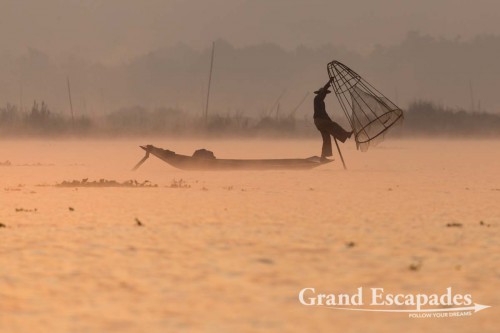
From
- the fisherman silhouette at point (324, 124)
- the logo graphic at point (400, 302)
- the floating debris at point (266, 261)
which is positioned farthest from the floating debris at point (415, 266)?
the fisherman silhouette at point (324, 124)

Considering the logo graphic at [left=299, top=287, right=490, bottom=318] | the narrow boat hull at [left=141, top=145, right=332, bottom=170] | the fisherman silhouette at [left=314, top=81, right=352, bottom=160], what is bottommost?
the logo graphic at [left=299, top=287, right=490, bottom=318]

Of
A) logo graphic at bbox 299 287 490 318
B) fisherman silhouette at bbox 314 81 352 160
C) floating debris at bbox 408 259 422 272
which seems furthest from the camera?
fisherman silhouette at bbox 314 81 352 160

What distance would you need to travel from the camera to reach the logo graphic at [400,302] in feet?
24.6

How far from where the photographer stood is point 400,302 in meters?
7.82

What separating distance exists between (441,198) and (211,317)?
1311 centimetres

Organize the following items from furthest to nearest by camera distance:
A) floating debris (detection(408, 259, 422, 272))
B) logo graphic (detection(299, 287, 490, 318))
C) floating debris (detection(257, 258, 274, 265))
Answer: floating debris (detection(257, 258, 274, 265)) → floating debris (detection(408, 259, 422, 272)) → logo graphic (detection(299, 287, 490, 318))

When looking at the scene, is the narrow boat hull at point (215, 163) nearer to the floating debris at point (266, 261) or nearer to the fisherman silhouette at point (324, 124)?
the fisherman silhouette at point (324, 124)

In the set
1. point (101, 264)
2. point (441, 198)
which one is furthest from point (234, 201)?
point (101, 264)

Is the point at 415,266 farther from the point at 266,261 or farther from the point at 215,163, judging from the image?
the point at 215,163

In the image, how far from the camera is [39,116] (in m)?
83.2

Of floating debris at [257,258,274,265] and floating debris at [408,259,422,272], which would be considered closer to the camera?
floating debris at [408,259,422,272]

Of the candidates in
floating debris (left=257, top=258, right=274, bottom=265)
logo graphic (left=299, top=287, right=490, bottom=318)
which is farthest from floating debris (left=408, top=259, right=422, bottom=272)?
floating debris (left=257, top=258, right=274, bottom=265)

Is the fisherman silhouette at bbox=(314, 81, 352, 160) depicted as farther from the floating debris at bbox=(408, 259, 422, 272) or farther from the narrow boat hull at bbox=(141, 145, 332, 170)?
the floating debris at bbox=(408, 259, 422, 272)

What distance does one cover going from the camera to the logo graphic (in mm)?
7488
